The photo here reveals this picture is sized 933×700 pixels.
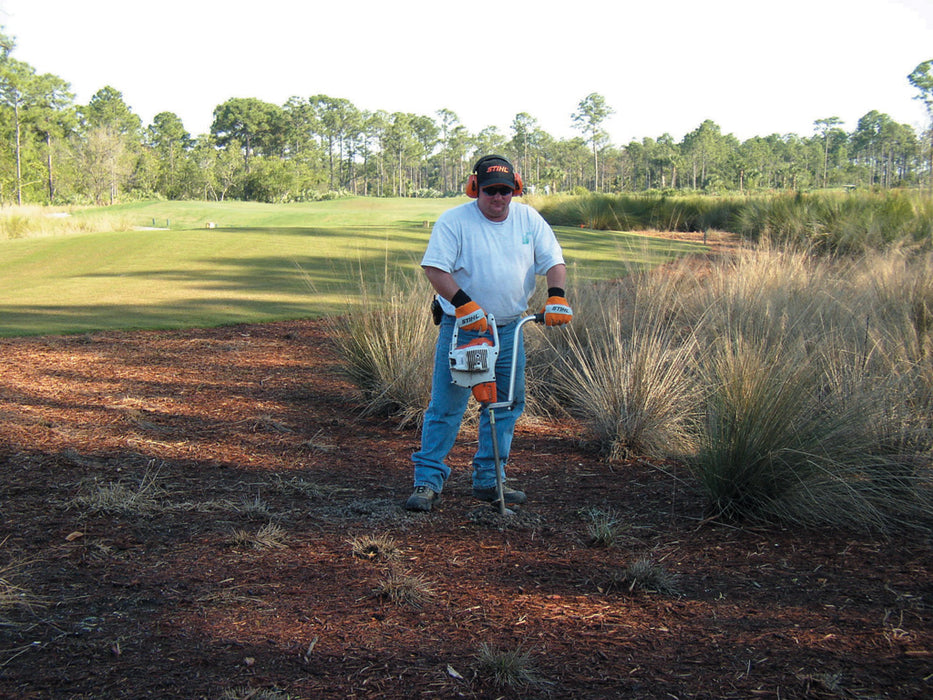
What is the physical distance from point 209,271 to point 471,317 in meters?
11.3

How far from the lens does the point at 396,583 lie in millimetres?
3402

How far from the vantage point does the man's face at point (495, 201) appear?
4320 millimetres

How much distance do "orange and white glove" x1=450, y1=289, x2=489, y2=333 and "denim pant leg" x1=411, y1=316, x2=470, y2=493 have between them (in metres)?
0.36

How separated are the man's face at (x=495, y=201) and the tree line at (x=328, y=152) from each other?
124 ft

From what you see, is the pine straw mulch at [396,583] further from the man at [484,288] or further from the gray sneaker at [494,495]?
the man at [484,288]

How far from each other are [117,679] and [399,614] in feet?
3.39

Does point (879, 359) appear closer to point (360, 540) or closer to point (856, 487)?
point (856, 487)

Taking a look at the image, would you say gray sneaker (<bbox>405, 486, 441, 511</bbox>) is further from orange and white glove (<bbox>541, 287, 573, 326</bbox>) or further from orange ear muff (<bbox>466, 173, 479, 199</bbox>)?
orange ear muff (<bbox>466, 173, 479, 199</bbox>)

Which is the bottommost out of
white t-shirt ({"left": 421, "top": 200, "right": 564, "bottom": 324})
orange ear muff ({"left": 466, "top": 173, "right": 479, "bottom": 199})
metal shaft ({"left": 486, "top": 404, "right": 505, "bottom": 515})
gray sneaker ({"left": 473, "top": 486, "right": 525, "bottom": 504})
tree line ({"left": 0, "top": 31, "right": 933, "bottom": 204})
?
gray sneaker ({"left": 473, "top": 486, "right": 525, "bottom": 504})

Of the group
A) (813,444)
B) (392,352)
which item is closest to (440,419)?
(813,444)

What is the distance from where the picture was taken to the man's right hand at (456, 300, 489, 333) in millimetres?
4129

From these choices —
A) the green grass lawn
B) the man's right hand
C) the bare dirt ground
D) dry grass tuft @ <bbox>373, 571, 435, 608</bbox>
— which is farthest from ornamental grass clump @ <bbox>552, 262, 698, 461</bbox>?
dry grass tuft @ <bbox>373, 571, 435, 608</bbox>

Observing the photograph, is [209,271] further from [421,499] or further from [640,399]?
[421,499]

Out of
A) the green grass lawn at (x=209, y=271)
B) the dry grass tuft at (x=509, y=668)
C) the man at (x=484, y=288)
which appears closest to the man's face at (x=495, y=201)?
the man at (x=484, y=288)
